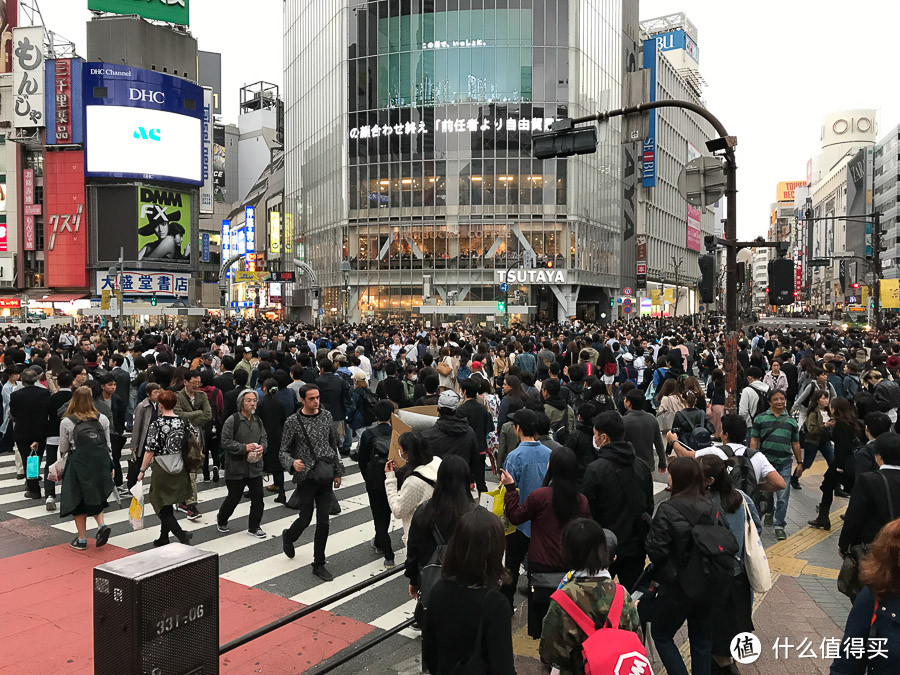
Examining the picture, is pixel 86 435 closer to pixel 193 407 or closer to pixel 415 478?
pixel 193 407

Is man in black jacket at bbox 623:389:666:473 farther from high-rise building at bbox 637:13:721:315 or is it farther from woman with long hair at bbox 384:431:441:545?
high-rise building at bbox 637:13:721:315

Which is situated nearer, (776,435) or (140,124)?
(776,435)

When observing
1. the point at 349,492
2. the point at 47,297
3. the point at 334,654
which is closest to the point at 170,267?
the point at 47,297

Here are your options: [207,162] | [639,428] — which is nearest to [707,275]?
[639,428]

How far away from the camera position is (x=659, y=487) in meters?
10.8

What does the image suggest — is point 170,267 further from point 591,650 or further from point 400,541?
point 591,650

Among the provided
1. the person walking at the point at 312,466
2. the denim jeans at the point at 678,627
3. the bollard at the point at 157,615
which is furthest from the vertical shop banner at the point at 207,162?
the denim jeans at the point at 678,627

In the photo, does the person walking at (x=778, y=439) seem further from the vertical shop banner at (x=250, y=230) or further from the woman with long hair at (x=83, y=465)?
the vertical shop banner at (x=250, y=230)

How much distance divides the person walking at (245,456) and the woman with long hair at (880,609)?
20.7 ft

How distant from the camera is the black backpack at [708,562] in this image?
423 centimetres

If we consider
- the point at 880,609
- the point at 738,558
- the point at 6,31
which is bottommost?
the point at 738,558

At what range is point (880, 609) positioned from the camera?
3512mm

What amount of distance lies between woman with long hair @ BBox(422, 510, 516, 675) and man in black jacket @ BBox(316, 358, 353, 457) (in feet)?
25.8

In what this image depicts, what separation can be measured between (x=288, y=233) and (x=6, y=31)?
1335 inches
